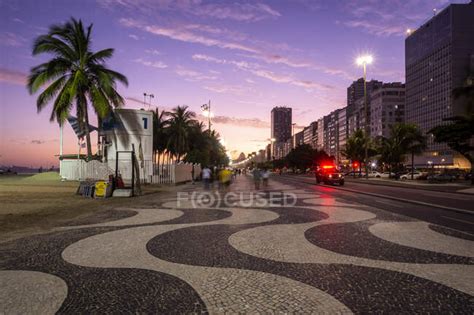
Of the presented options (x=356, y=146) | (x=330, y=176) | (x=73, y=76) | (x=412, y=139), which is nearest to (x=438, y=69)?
(x=356, y=146)

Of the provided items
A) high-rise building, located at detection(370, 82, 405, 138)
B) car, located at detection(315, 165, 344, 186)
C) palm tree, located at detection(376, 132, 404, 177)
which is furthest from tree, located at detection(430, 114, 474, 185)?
high-rise building, located at detection(370, 82, 405, 138)

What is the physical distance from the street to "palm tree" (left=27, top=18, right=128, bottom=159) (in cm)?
1917

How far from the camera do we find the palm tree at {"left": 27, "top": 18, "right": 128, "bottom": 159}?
84.9 feet

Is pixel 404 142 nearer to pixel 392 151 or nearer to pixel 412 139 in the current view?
pixel 412 139

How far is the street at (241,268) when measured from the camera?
164 inches

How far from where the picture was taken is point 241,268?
5621 millimetres

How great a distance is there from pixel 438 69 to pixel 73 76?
151477mm

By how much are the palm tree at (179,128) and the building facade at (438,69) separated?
101524 millimetres

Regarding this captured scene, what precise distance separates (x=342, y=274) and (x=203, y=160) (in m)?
50.9

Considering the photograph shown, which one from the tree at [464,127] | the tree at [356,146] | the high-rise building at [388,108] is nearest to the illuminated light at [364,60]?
the tree at [464,127]

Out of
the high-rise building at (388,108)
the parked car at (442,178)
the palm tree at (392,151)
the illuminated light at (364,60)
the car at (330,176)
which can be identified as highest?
the high-rise building at (388,108)

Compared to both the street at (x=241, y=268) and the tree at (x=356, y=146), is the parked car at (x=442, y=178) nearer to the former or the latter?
the tree at (x=356, y=146)

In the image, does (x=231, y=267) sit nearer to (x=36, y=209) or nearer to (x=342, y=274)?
(x=342, y=274)

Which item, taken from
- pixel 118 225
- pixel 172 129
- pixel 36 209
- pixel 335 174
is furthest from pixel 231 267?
Result: pixel 172 129
